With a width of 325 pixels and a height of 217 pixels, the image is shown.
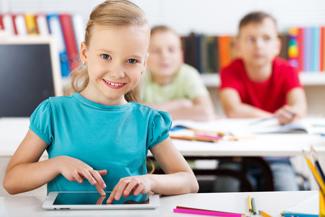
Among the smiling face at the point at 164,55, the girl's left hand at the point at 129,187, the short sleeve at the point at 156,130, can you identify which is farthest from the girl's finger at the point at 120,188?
the smiling face at the point at 164,55

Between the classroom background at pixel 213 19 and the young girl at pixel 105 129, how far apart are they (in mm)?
2890

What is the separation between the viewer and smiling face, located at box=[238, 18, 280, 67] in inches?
129

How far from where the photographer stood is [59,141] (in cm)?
152

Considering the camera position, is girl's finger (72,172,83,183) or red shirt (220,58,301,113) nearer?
girl's finger (72,172,83,183)

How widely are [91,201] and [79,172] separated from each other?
0.09 metres

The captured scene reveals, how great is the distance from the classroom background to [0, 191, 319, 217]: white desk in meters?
2.99

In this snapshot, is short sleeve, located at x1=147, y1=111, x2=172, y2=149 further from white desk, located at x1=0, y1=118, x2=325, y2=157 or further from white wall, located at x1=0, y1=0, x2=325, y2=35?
white wall, located at x1=0, y1=0, x2=325, y2=35

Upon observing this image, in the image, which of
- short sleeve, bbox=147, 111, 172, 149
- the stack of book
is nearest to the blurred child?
the stack of book

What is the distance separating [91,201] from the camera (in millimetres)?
1430

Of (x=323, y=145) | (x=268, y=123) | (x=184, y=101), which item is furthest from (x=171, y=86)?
(x=323, y=145)

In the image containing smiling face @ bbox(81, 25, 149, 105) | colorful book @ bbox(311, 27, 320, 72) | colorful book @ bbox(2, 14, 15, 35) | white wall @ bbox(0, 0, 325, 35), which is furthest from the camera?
white wall @ bbox(0, 0, 325, 35)

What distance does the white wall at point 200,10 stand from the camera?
4510 mm

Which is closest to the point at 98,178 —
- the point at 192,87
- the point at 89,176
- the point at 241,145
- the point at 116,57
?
the point at 89,176

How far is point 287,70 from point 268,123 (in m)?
0.72
